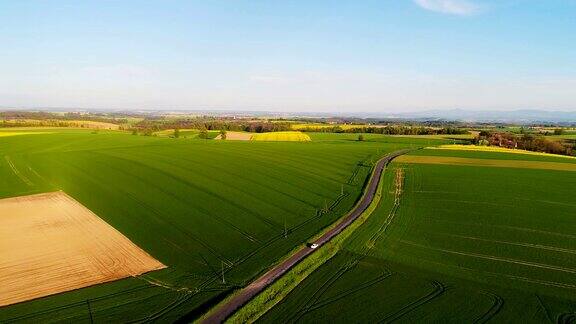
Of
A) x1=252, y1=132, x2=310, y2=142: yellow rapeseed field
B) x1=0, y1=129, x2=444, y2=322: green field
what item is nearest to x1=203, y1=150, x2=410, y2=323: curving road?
x1=0, y1=129, x2=444, y2=322: green field

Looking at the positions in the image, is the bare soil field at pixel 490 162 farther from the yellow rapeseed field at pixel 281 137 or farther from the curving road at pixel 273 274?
the yellow rapeseed field at pixel 281 137

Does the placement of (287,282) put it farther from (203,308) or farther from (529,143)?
(529,143)

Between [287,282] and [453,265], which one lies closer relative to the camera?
[287,282]

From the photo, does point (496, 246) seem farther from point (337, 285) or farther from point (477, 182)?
point (477, 182)

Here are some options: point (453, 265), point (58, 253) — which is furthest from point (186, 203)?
point (453, 265)

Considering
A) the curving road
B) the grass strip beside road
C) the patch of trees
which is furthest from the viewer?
the patch of trees

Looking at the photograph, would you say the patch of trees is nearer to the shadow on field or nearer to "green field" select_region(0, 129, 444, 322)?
"green field" select_region(0, 129, 444, 322)
